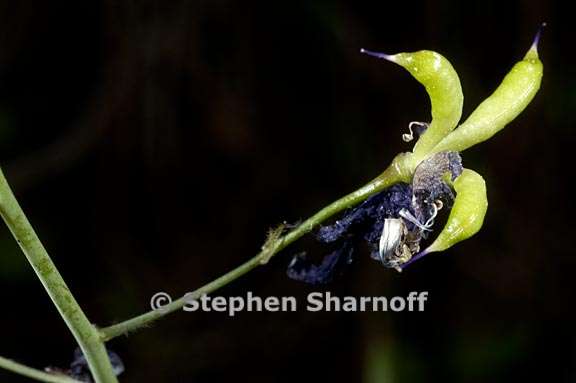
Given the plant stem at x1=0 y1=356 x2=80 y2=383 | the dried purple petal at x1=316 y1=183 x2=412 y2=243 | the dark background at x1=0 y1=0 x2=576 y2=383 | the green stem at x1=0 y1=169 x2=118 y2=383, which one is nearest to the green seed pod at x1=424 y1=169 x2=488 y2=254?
the dried purple petal at x1=316 y1=183 x2=412 y2=243

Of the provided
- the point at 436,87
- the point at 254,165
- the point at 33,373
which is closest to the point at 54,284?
the point at 33,373

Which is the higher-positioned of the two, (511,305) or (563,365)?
(511,305)

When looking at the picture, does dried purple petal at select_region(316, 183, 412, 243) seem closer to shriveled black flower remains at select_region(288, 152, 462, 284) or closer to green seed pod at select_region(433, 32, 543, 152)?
shriveled black flower remains at select_region(288, 152, 462, 284)

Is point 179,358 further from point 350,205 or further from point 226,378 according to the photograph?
point 350,205

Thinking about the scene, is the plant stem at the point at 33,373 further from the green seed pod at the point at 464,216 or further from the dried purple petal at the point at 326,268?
the green seed pod at the point at 464,216

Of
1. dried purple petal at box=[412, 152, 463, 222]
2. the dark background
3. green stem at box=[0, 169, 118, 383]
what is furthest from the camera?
the dark background

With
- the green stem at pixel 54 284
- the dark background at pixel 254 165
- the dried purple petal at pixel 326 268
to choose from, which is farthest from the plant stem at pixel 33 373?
the dark background at pixel 254 165

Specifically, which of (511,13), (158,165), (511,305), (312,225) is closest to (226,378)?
(158,165)

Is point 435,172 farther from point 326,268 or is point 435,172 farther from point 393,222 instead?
point 326,268
